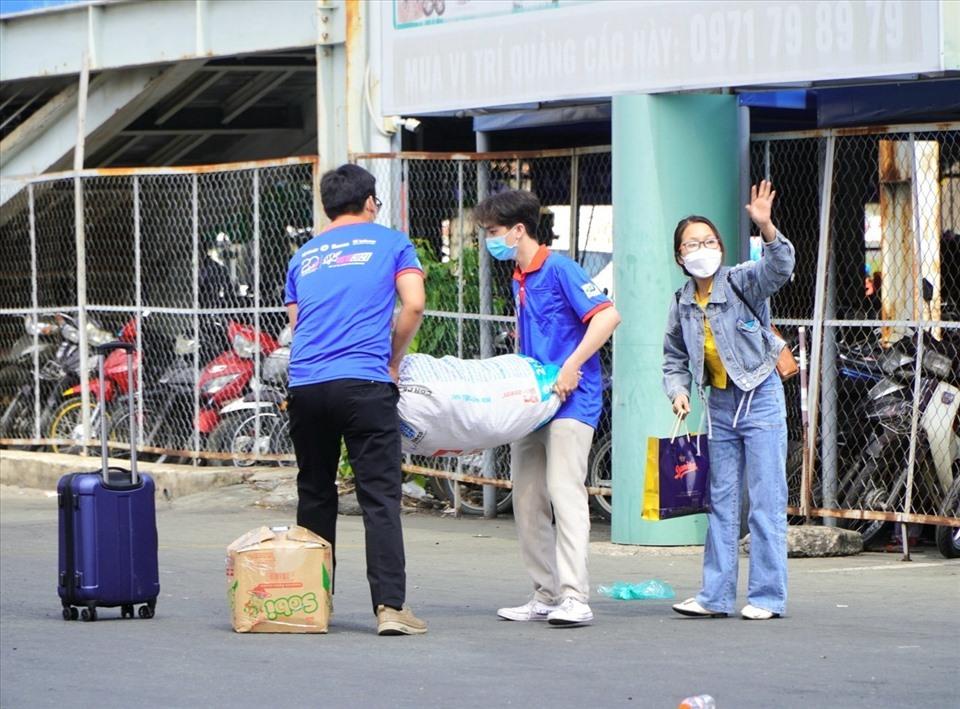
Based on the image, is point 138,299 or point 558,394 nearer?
point 558,394

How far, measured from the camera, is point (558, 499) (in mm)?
8164

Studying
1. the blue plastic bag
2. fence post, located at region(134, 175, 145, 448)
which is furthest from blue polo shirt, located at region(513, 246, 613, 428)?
fence post, located at region(134, 175, 145, 448)

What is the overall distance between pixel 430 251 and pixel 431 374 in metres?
5.34

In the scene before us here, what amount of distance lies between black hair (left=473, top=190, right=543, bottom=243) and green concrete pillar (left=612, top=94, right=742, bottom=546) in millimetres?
2726

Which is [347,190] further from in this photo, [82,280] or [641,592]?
[82,280]

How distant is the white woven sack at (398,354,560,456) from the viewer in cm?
807

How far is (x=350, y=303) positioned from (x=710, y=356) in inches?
62.4

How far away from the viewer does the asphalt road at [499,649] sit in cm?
676

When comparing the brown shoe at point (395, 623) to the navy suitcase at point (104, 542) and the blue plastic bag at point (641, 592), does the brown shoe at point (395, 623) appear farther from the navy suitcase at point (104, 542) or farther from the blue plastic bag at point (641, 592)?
the blue plastic bag at point (641, 592)

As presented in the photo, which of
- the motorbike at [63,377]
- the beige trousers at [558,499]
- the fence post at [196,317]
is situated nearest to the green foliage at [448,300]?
the fence post at [196,317]

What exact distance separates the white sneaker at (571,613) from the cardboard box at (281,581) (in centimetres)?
97

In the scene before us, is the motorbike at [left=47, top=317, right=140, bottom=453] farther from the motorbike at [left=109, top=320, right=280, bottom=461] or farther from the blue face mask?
the blue face mask

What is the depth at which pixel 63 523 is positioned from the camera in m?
8.70

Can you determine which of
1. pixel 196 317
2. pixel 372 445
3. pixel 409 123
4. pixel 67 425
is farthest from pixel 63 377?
pixel 372 445
